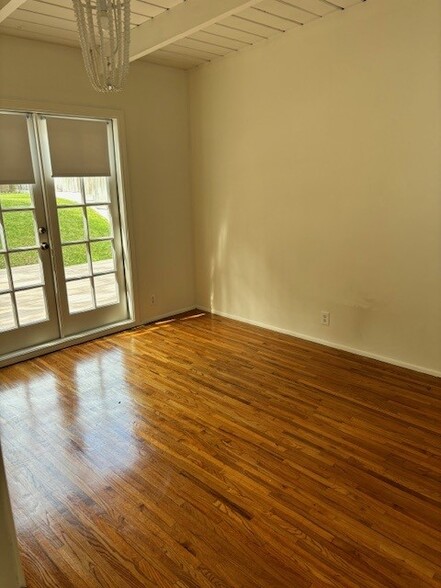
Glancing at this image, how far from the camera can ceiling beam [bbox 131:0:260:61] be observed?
9.29 feet

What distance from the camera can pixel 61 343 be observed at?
4023 millimetres

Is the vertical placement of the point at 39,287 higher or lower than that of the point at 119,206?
lower

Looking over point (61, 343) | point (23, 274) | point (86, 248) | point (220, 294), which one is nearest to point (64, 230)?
point (86, 248)

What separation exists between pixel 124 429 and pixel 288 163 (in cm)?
267

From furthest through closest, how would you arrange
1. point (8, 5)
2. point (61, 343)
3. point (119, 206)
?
point (119, 206)
point (61, 343)
point (8, 5)

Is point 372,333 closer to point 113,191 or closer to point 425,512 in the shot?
point 425,512

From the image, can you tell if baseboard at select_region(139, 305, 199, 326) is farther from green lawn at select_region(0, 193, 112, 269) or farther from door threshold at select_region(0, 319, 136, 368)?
green lawn at select_region(0, 193, 112, 269)

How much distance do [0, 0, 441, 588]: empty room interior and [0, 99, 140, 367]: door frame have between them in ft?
0.08

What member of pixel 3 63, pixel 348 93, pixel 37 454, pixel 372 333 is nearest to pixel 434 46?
pixel 348 93

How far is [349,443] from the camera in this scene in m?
2.46

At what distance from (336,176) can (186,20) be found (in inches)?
64.1

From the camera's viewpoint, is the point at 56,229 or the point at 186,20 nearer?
the point at 186,20

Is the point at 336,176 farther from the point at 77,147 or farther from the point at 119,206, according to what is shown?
the point at 77,147

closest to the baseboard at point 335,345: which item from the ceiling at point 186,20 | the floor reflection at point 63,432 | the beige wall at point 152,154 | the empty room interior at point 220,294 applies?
the empty room interior at point 220,294
